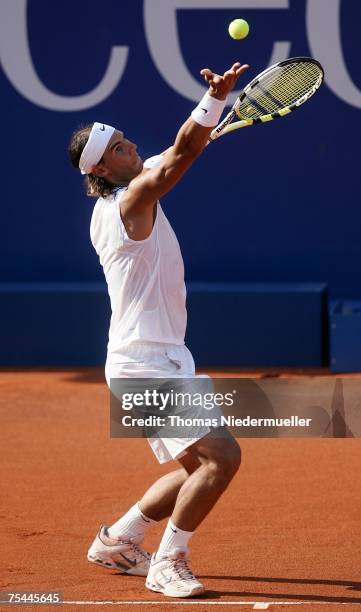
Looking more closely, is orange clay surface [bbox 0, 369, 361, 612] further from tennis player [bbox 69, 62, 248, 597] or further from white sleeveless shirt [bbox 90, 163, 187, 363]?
white sleeveless shirt [bbox 90, 163, 187, 363]

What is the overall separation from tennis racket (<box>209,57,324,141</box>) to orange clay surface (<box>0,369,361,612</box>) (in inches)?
73.7

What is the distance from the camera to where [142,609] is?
15.0ft

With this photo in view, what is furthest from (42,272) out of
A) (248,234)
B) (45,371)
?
(248,234)

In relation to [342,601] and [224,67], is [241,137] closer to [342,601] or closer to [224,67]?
[224,67]

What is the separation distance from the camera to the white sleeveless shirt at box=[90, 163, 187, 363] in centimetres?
481

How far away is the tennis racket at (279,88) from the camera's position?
18.2 feet

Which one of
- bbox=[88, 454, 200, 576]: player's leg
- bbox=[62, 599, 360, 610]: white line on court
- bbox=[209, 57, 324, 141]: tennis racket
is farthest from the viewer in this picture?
bbox=[209, 57, 324, 141]: tennis racket

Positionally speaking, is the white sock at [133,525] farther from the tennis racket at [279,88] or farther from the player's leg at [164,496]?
the tennis racket at [279,88]

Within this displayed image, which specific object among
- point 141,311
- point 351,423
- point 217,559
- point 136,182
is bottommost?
point 217,559

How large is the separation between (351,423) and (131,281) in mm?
1454

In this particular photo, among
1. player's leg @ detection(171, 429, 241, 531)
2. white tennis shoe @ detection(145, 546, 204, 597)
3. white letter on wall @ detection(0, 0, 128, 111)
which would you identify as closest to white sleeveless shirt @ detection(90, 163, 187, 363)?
player's leg @ detection(171, 429, 241, 531)

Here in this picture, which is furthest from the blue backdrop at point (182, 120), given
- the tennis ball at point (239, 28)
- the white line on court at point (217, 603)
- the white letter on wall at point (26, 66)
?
the white line on court at point (217, 603)

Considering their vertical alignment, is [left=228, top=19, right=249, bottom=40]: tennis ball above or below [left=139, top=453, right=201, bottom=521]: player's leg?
above

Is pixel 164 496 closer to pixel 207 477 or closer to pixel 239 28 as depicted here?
pixel 207 477
